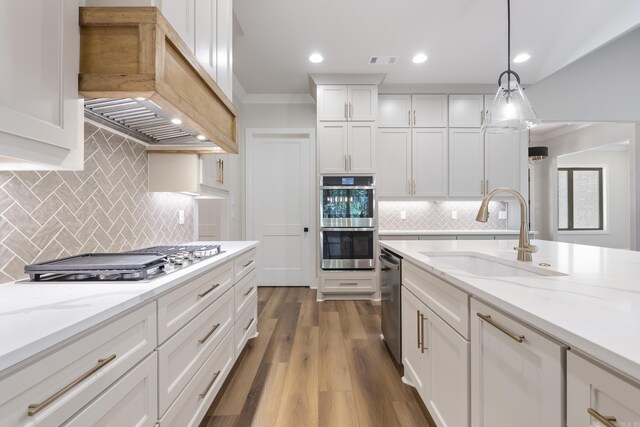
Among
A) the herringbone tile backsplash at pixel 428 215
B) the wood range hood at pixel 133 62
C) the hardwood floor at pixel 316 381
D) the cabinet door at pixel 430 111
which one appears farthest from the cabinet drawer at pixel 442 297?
the cabinet door at pixel 430 111

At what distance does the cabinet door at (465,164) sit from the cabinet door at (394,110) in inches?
27.1

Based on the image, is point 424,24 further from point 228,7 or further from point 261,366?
point 261,366

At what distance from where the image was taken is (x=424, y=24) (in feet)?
9.07

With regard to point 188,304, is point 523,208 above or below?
above

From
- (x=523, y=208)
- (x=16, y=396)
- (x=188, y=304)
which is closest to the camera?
(x=16, y=396)

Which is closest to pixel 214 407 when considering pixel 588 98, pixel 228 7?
pixel 228 7

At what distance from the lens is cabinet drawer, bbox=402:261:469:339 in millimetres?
1118

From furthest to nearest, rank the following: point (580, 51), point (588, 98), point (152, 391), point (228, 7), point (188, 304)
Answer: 1. point (588, 98)
2. point (580, 51)
3. point (228, 7)
4. point (188, 304)
5. point (152, 391)

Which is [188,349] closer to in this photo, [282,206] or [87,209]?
[87,209]

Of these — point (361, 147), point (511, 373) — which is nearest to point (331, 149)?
A: point (361, 147)

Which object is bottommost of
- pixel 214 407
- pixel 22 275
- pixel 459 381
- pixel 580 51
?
pixel 214 407

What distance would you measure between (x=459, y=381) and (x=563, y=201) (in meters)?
7.97

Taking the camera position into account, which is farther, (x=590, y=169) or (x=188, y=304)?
(x=590, y=169)

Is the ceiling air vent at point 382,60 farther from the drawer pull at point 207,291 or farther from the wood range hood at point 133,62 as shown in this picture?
the drawer pull at point 207,291
